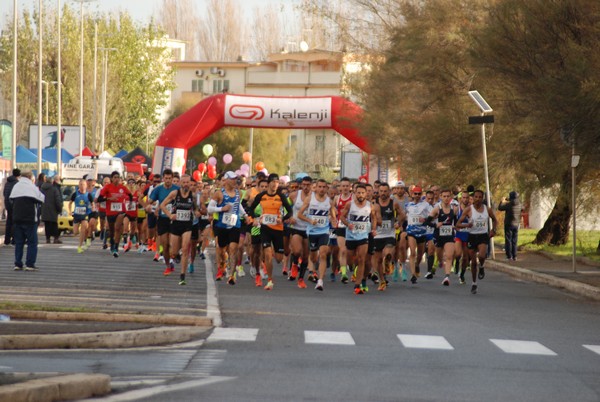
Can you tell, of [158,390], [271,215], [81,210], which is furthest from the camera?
[81,210]

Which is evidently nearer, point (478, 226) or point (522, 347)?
point (522, 347)

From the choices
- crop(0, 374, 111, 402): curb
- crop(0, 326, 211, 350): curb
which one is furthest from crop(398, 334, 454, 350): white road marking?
crop(0, 374, 111, 402): curb

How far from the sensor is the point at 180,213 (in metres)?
23.8

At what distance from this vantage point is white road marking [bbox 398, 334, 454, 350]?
47.0 feet

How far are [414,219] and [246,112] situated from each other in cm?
1779

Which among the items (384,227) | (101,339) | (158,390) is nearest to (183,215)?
(384,227)

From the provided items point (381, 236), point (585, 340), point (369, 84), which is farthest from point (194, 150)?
→ point (585, 340)

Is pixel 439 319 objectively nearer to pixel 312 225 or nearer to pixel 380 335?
pixel 380 335

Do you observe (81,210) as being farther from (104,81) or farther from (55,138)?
(104,81)

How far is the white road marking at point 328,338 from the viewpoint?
47.4 feet

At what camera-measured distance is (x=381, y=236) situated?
943 inches

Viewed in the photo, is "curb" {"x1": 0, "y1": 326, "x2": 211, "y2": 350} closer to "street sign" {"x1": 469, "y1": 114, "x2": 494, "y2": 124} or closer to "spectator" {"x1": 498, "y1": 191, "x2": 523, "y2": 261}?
"street sign" {"x1": 469, "y1": 114, "x2": 494, "y2": 124}

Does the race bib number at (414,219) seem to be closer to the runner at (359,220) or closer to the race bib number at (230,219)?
the runner at (359,220)

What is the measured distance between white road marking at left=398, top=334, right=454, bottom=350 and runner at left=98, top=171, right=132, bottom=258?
16.1 metres
